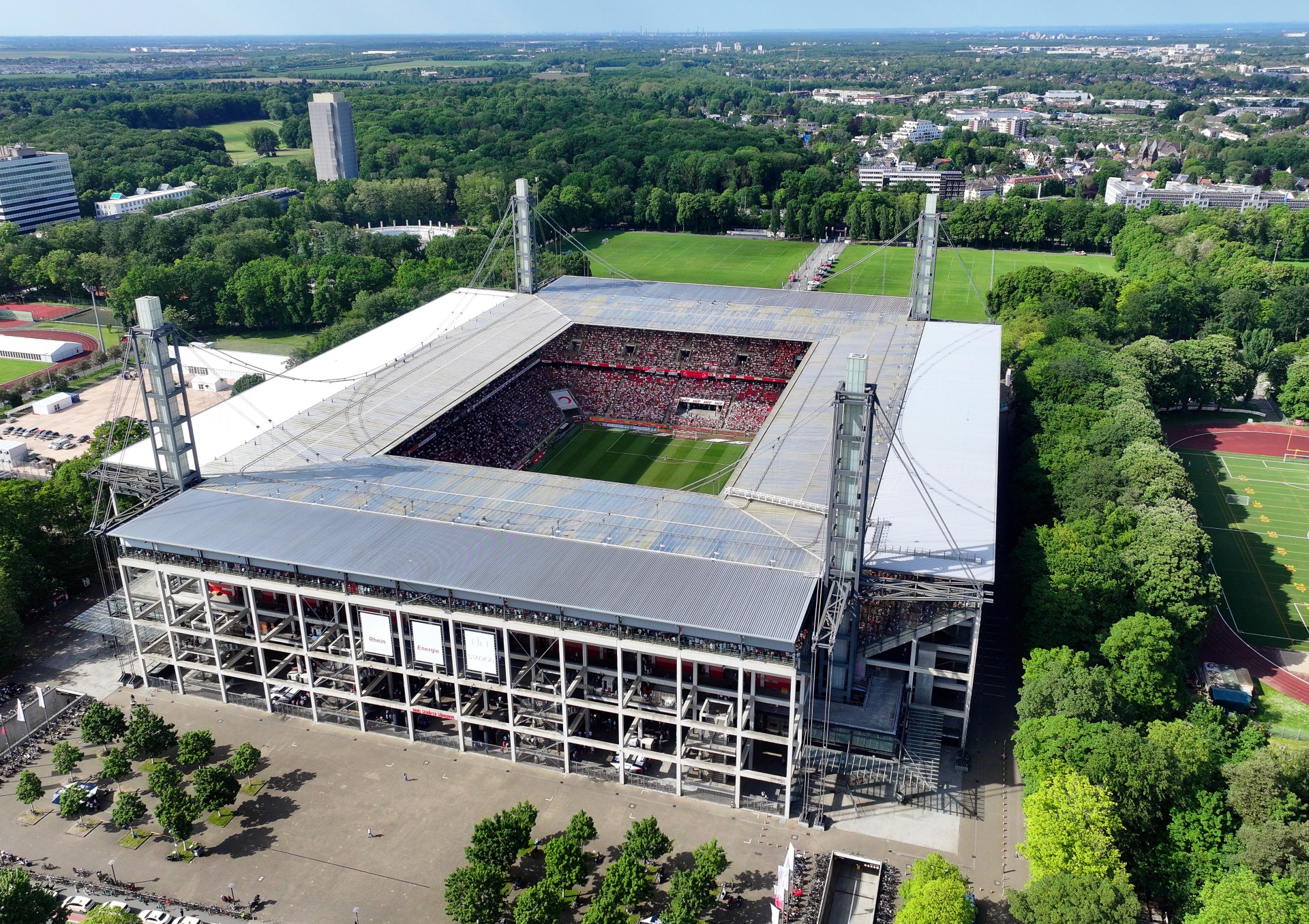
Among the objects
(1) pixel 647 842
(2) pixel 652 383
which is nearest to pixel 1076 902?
(1) pixel 647 842

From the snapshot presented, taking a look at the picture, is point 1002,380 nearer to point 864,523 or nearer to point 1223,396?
point 1223,396

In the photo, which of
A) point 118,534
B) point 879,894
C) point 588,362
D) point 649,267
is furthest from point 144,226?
point 879,894

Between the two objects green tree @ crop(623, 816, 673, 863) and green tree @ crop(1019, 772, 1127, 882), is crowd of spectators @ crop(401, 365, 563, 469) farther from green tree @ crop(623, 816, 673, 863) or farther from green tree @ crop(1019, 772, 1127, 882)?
green tree @ crop(1019, 772, 1127, 882)

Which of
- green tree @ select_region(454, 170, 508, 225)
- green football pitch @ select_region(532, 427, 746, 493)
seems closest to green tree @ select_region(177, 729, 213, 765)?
green football pitch @ select_region(532, 427, 746, 493)

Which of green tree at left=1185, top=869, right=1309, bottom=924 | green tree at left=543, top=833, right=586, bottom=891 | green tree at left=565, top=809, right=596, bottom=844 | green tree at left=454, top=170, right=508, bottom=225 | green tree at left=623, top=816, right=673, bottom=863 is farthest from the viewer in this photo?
green tree at left=454, top=170, right=508, bottom=225

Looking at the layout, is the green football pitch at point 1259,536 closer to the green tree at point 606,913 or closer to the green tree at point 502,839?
the green tree at point 606,913

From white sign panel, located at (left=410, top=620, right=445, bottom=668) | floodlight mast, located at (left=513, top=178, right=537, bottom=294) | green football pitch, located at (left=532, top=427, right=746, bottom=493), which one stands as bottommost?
green football pitch, located at (left=532, top=427, right=746, bottom=493)

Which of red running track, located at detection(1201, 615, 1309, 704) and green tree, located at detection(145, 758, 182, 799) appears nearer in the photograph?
green tree, located at detection(145, 758, 182, 799)

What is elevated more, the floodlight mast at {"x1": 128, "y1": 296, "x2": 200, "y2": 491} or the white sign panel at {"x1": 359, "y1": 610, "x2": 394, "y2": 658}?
the floodlight mast at {"x1": 128, "y1": 296, "x2": 200, "y2": 491}
